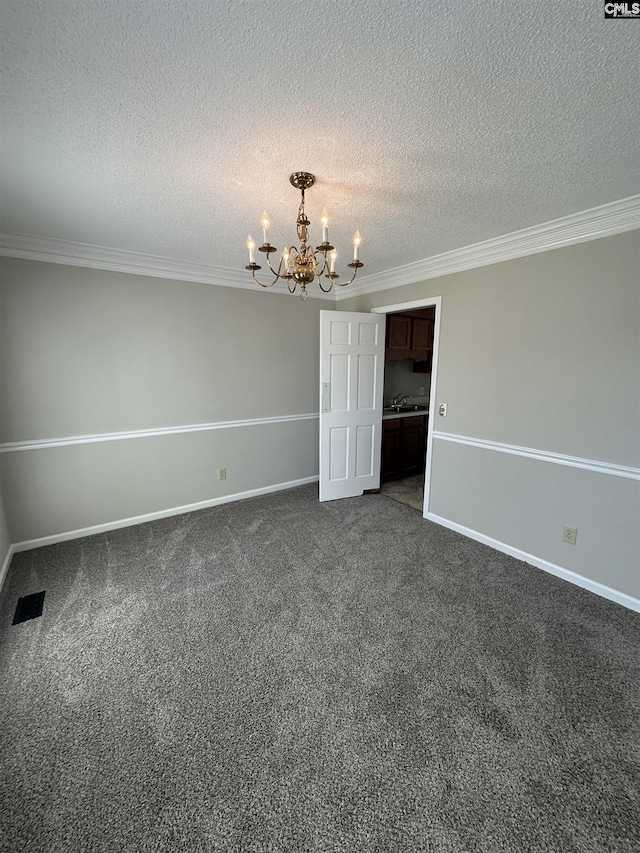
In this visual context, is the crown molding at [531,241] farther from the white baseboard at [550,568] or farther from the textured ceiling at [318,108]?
the white baseboard at [550,568]

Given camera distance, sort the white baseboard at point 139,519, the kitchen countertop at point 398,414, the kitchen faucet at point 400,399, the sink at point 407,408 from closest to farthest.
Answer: the white baseboard at point 139,519 → the kitchen countertop at point 398,414 → the sink at point 407,408 → the kitchen faucet at point 400,399

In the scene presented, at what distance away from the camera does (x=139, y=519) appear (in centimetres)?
329

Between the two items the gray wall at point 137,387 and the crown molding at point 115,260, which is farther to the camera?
the gray wall at point 137,387

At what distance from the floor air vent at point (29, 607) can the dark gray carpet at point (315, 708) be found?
0.15ft

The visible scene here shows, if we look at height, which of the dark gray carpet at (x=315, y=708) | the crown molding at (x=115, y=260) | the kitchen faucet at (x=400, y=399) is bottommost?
the dark gray carpet at (x=315, y=708)

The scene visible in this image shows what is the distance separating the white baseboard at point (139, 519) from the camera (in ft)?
9.22

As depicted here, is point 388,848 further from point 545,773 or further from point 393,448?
point 393,448

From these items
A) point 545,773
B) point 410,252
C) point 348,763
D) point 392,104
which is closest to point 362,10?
point 392,104

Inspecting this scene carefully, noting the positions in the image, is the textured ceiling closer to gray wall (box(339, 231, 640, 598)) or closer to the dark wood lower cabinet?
gray wall (box(339, 231, 640, 598))

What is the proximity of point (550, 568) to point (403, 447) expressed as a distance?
2285 millimetres

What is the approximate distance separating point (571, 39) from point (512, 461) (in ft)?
7.77

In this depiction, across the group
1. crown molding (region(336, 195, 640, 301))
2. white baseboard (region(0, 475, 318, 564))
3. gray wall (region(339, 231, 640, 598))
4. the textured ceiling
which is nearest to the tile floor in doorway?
→ gray wall (region(339, 231, 640, 598))

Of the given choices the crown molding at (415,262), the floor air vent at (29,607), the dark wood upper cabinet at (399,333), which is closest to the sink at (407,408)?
the dark wood upper cabinet at (399,333)

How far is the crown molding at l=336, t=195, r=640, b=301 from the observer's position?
2.01 m
